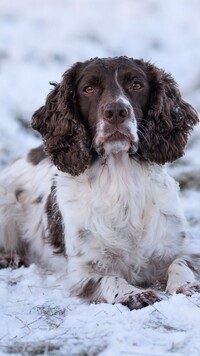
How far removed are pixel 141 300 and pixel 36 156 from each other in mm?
2774

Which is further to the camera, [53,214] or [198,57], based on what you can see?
[198,57]

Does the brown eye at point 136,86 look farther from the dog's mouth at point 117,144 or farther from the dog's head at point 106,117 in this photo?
the dog's mouth at point 117,144

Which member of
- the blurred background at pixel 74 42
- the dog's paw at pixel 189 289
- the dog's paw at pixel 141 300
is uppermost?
the blurred background at pixel 74 42

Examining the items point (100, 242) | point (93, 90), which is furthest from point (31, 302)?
point (93, 90)

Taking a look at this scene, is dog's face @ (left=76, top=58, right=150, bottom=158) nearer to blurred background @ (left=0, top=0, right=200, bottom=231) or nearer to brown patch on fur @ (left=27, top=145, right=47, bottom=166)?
brown patch on fur @ (left=27, top=145, right=47, bottom=166)

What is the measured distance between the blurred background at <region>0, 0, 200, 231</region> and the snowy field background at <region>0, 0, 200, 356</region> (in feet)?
0.07

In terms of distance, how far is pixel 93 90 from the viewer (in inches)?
181

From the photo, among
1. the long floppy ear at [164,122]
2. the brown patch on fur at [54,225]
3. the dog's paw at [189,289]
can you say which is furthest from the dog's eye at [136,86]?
the dog's paw at [189,289]

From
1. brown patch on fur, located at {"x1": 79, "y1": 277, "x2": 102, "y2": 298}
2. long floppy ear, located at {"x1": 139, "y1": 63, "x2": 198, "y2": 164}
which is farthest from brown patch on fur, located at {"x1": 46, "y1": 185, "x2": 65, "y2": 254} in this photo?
long floppy ear, located at {"x1": 139, "y1": 63, "x2": 198, "y2": 164}

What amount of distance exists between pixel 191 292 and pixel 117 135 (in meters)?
1.04

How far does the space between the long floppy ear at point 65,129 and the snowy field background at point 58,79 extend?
0.85 meters

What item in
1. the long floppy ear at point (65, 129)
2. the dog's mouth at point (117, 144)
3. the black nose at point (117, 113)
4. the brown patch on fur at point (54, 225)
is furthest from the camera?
the brown patch on fur at point (54, 225)

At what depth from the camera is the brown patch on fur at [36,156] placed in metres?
6.27

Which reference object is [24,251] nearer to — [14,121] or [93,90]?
[93,90]
